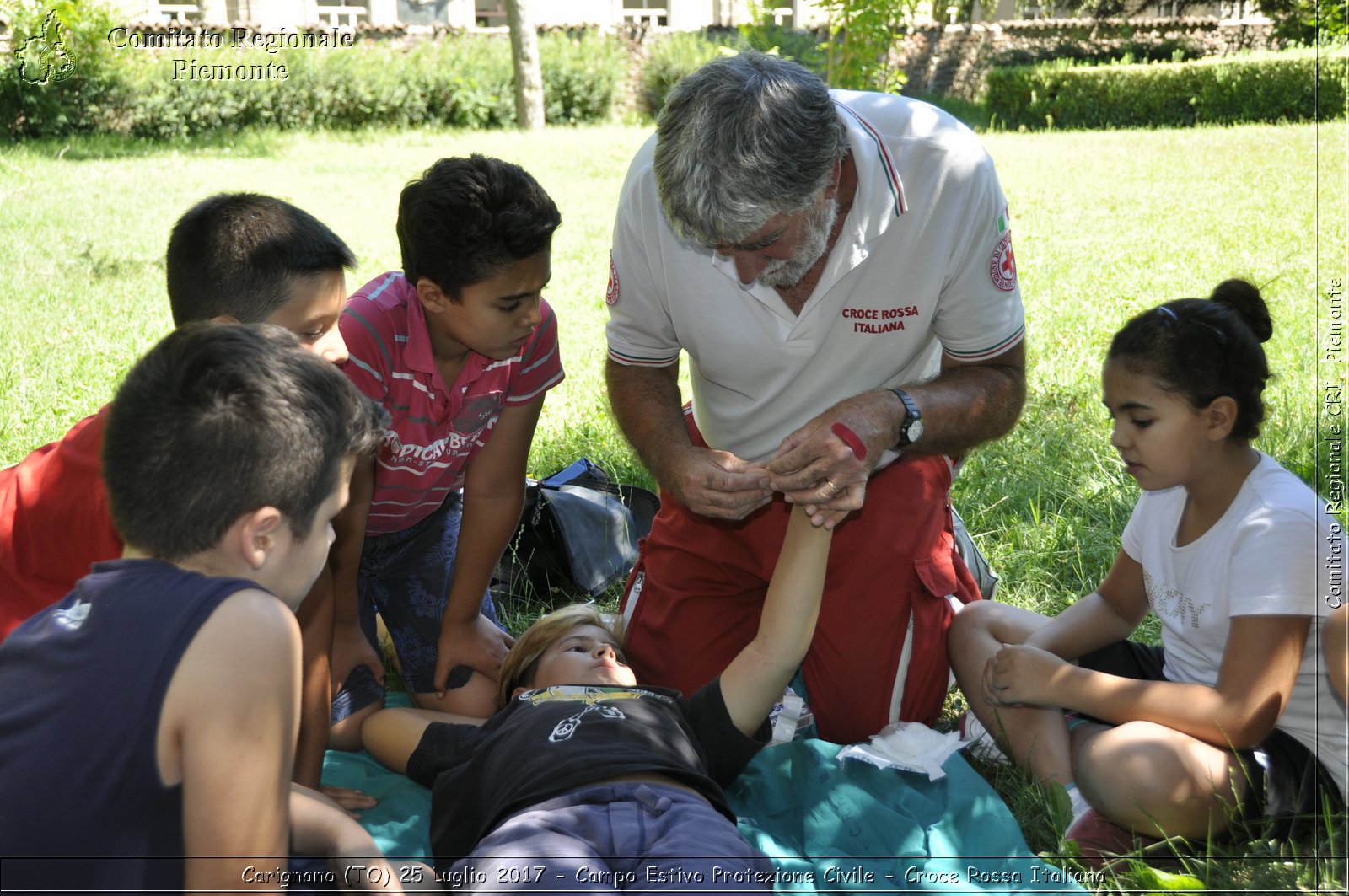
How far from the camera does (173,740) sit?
166 centimetres

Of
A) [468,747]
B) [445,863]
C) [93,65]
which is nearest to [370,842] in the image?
[445,863]

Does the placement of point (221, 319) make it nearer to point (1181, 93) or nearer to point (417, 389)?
point (417, 389)

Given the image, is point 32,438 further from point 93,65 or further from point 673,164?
point 93,65

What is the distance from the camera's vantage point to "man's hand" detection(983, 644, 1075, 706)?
2.68 m

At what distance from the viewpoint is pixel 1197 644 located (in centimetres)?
265

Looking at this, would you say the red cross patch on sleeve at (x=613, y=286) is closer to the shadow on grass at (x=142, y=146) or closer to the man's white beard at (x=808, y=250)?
the man's white beard at (x=808, y=250)

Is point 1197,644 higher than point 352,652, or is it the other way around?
point 1197,644

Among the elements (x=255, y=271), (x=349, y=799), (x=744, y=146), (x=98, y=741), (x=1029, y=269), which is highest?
(x=744, y=146)

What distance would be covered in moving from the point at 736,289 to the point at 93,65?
53.3 ft

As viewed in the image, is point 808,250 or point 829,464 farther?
point 808,250

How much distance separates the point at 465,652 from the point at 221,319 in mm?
1231

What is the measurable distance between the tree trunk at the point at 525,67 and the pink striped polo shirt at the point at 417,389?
17293 mm

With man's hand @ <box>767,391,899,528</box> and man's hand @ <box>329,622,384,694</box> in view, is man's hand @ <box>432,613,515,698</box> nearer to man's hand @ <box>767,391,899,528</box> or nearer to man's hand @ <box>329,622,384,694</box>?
man's hand @ <box>329,622,384,694</box>

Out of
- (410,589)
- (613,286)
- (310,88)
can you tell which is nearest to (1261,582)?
(613,286)
